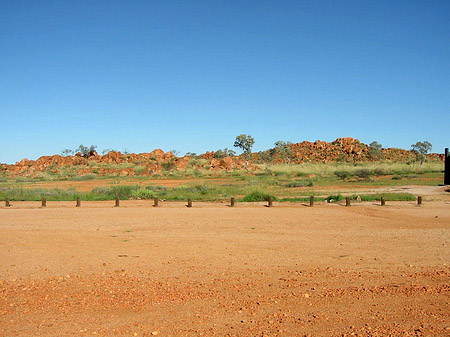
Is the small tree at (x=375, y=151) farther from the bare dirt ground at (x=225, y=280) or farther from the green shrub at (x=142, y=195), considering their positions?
the bare dirt ground at (x=225, y=280)

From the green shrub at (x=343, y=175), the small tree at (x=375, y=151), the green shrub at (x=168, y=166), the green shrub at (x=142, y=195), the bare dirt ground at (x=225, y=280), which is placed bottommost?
the bare dirt ground at (x=225, y=280)

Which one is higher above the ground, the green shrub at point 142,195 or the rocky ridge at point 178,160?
the rocky ridge at point 178,160

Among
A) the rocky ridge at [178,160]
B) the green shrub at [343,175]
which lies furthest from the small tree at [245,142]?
the green shrub at [343,175]

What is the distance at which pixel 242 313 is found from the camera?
19.2ft

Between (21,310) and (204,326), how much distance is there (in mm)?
2681

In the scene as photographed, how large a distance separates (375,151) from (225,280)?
323ft

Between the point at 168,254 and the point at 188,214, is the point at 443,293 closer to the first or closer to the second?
the point at 168,254

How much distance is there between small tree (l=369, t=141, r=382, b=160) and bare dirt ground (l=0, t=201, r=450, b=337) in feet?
288

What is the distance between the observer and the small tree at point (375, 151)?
9800cm

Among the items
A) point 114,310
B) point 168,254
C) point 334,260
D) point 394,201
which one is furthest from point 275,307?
point 394,201

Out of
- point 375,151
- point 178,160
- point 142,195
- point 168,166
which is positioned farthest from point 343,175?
point 375,151

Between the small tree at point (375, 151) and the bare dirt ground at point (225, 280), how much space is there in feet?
288

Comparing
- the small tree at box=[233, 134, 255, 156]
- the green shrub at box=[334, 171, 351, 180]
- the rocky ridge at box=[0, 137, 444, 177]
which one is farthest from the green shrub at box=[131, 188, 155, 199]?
the small tree at box=[233, 134, 255, 156]

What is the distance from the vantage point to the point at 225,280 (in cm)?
753
